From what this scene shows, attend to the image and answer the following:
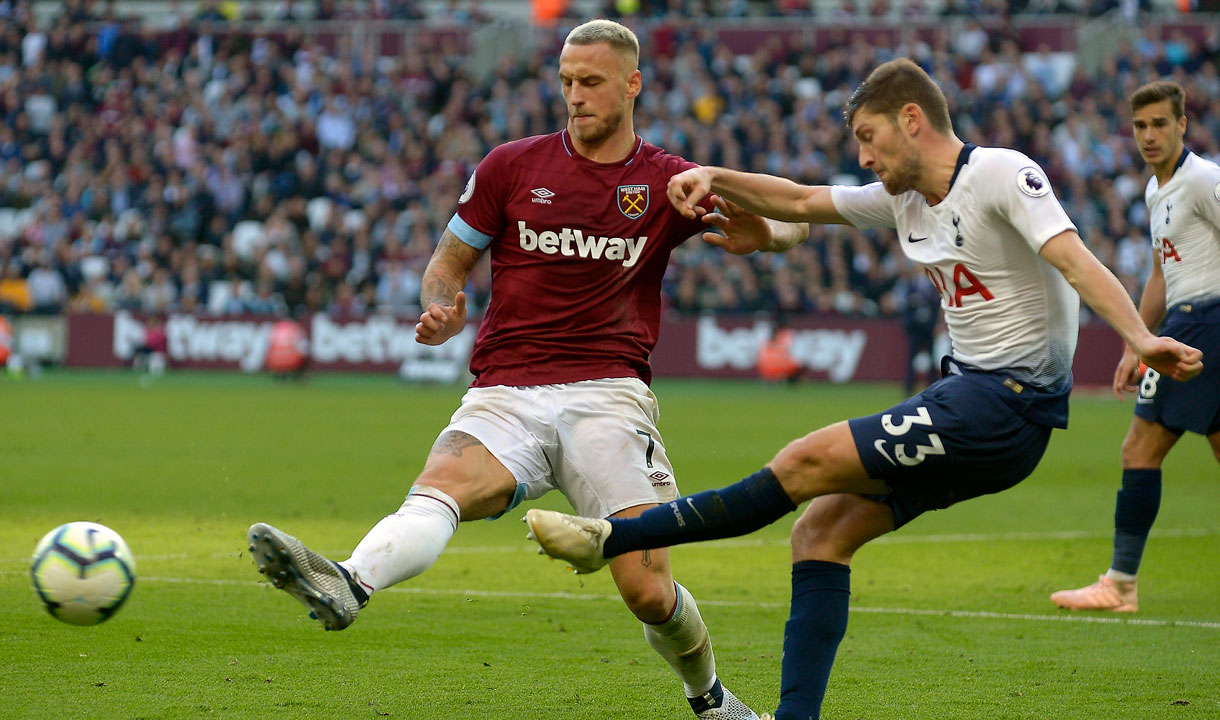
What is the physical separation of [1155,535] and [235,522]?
6231mm

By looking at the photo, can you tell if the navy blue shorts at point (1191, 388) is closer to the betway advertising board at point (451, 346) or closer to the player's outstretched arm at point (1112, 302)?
the player's outstretched arm at point (1112, 302)

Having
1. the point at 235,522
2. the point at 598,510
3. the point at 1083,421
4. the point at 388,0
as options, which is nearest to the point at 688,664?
the point at 598,510

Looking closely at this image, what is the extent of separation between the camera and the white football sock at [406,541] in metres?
4.41

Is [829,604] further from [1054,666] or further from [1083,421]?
[1083,421]

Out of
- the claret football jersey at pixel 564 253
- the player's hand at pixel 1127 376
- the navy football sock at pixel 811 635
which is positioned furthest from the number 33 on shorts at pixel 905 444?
the player's hand at pixel 1127 376

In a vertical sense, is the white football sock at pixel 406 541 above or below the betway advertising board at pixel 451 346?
above

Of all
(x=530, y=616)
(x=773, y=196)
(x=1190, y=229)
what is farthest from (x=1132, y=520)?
(x=773, y=196)

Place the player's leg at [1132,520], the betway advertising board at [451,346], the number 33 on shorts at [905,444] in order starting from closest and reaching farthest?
1. the number 33 on shorts at [905,444]
2. the player's leg at [1132,520]
3. the betway advertising board at [451,346]

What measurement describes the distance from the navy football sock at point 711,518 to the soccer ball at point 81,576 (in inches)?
69.9

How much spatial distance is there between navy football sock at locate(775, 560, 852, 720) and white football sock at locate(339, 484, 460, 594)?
115 centimetres

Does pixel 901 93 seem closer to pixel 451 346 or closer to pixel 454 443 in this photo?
pixel 454 443

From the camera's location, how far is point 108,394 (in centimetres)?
2120

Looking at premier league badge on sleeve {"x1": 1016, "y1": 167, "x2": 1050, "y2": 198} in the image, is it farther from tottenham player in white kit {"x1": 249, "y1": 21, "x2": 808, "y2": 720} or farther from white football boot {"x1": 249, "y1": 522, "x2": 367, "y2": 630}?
white football boot {"x1": 249, "y1": 522, "x2": 367, "y2": 630}

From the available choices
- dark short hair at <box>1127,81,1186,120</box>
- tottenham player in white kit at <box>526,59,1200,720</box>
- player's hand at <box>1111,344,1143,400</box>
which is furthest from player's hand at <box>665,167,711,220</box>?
dark short hair at <box>1127,81,1186,120</box>
